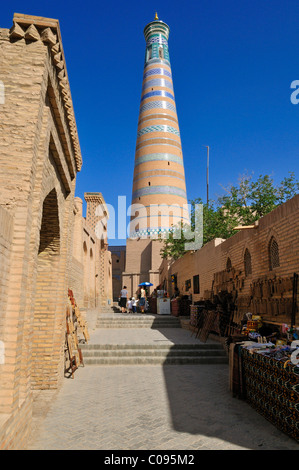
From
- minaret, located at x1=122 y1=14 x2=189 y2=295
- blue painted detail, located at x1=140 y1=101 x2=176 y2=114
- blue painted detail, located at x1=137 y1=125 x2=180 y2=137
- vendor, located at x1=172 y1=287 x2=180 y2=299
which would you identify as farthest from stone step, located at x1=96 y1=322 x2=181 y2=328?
blue painted detail, located at x1=140 y1=101 x2=176 y2=114

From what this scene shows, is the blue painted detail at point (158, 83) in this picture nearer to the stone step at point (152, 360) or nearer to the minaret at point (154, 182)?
the minaret at point (154, 182)

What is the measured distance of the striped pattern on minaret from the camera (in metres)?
25.7

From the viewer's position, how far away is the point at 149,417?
390cm

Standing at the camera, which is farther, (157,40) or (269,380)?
(157,40)

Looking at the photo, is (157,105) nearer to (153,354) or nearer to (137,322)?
(137,322)

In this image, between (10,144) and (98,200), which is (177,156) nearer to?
(98,200)

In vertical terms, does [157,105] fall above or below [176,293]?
above

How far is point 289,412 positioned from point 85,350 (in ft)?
16.5

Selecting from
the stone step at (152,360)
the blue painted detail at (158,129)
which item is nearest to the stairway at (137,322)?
the stone step at (152,360)

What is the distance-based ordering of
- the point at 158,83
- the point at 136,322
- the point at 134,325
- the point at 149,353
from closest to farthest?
the point at 149,353
the point at 134,325
the point at 136,322
the point at 158,83

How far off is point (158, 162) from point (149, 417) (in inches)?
935

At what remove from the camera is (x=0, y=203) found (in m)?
3.16

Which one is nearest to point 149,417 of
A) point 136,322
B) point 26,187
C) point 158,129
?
point 26,187

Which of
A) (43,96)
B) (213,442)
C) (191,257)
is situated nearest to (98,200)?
(191,257)
